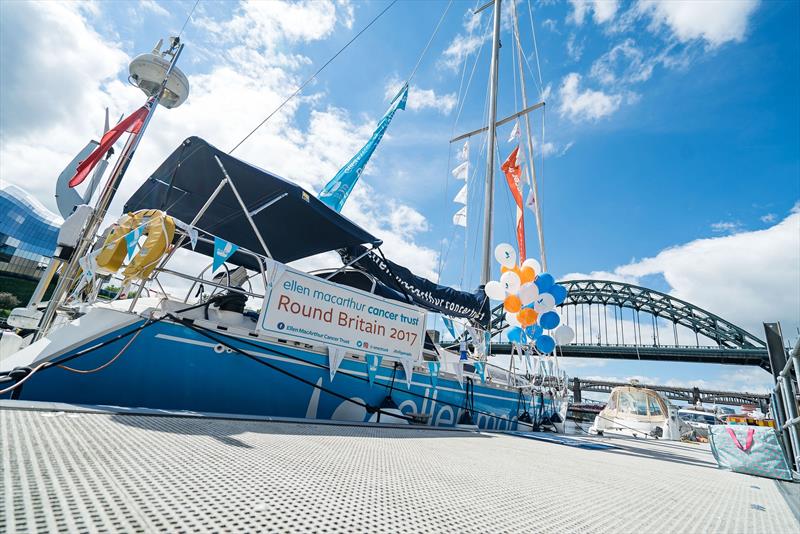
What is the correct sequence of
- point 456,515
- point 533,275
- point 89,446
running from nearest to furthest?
point 456,515
point 89,446
point 533,275

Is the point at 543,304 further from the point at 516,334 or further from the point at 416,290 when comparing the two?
the point at 416,290

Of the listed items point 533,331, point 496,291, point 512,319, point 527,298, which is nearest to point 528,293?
point 527,298

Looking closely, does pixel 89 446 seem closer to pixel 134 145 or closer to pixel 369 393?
pixel 369 393

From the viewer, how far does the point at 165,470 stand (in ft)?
5.56

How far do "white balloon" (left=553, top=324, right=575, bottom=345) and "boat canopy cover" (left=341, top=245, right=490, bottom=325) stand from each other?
1929mm

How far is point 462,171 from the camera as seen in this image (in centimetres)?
1184

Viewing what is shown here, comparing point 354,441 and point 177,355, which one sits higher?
point 177,355

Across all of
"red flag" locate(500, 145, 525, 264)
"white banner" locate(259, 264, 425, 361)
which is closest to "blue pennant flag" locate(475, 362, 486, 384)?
"white banner" locate(259, 264, 425, 361)

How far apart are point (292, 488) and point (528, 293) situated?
6.13 meters

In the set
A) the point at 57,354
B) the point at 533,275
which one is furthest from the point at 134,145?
the point at 533,275

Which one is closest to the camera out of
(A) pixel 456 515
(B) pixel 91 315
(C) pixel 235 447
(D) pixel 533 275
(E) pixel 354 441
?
(A) pixel 456 515

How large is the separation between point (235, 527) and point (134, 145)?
7.44m

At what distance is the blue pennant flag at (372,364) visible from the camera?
18.1 feet

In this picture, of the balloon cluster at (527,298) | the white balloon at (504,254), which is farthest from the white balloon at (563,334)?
the white balloon at (504,254)
